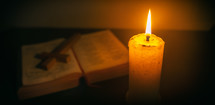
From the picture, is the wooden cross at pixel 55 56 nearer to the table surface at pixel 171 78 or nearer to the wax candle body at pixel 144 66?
the table surface at pixel 171 78

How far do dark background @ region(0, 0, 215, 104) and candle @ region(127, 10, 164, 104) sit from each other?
0.31 ft

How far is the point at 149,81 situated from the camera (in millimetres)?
709

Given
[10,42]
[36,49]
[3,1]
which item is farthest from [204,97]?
[3,1]

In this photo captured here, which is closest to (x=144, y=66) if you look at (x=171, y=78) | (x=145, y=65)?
(x=145, y=65)

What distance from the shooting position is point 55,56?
0.95 metres

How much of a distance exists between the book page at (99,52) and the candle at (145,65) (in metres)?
0.19

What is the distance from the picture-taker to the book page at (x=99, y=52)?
914 mm

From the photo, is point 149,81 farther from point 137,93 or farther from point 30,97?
point 30,97

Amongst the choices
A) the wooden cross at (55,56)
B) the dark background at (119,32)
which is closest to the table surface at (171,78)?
the dark background at (119,32)

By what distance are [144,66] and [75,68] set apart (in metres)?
0.32

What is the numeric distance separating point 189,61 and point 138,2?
1.50ft

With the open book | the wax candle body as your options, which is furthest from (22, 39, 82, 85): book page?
the wax candle body

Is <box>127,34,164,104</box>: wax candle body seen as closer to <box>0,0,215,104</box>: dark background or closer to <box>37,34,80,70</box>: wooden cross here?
<box>0,0,215,104</box>: dark background

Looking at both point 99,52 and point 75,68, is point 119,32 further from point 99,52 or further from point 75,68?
point 75,68
